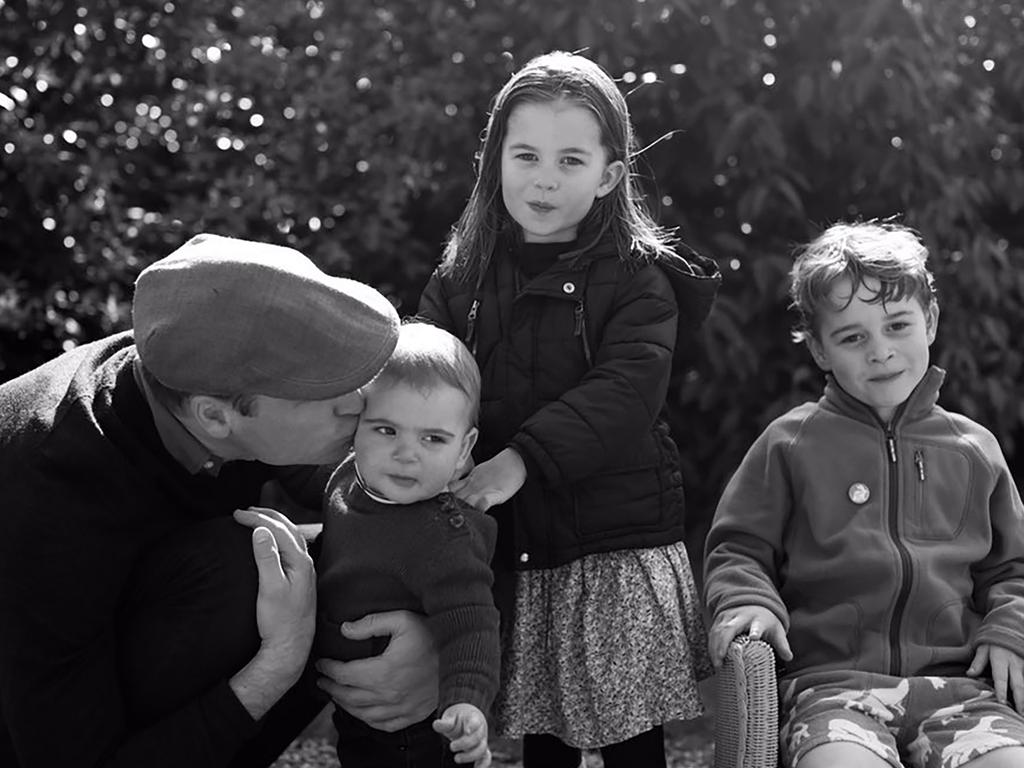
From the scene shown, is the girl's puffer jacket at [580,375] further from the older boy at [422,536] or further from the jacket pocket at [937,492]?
the jacket pocket at [937,492]

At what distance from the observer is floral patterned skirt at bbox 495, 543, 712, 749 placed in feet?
9.87

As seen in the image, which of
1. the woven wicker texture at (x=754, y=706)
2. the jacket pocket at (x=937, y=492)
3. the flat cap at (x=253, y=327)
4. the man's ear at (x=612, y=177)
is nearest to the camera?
the flat cap at (x=253, y=327)

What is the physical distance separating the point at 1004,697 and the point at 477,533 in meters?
1.07

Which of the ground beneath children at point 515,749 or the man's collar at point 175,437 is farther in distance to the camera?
the ground beneath children at point 515,749

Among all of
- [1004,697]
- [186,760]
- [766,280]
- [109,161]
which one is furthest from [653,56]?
[186,760]

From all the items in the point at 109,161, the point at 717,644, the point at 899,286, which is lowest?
the point at 717,644

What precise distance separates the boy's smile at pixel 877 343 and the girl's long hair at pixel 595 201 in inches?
15.4

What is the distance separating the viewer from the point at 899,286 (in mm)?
3014

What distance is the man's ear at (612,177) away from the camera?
10.1 ft

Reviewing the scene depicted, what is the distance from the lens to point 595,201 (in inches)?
123

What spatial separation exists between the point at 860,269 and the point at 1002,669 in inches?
33.3

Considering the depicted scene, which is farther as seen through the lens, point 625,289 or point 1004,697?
point 625,289

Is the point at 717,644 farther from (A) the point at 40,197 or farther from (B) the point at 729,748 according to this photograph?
(A) the point at 40,197

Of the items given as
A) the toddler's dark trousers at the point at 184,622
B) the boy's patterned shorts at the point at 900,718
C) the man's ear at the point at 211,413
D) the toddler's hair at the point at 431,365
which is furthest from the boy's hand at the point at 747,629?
the man's ear at the point at 211,413
